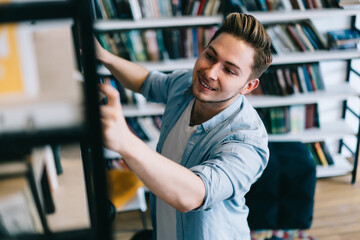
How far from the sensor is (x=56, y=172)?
3115 mm

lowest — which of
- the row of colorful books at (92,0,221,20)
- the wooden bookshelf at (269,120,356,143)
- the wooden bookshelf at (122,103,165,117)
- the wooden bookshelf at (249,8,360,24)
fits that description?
the wooden bookshelf at (269,120,356,143)

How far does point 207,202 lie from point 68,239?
17.0 inches

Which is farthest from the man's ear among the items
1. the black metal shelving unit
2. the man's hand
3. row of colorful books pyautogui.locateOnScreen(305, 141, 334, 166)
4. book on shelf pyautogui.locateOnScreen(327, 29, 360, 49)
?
row of colorful books pyautogui.locateOnScreen(305, 141, 334, 166)

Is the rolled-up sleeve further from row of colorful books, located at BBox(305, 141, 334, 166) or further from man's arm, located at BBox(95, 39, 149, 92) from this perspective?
row of colorful books, located at BBox(305, 141, 334, 166)

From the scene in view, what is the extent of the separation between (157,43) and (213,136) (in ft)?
4.99

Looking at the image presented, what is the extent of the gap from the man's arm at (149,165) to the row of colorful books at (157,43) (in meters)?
1.81

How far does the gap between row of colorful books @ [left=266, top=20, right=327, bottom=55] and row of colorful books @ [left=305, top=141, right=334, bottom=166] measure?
811mm

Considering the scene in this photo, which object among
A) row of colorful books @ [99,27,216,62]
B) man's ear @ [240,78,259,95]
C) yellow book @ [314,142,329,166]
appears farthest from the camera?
yellow book @ [314,142,329,166]

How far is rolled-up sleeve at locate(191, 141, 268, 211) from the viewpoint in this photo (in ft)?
Result: 3.11

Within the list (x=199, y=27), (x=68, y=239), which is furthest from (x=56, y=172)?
(x=68, y=239)

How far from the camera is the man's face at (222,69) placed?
121 cm

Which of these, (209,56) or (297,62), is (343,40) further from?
(209,56)

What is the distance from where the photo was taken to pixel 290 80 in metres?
2.80

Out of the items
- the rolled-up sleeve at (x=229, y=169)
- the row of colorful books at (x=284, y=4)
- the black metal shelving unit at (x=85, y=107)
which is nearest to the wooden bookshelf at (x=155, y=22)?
the row of colorful books at (x=284, y=4)
